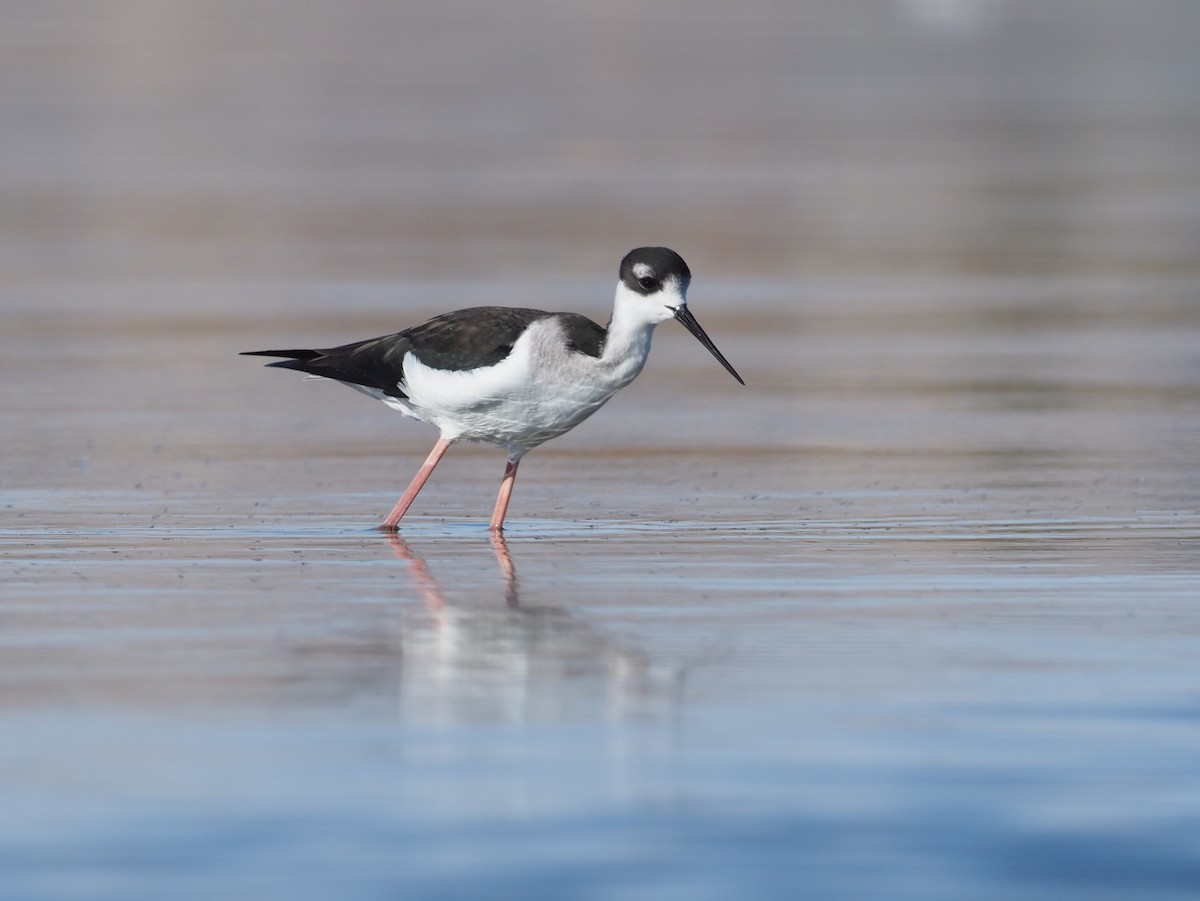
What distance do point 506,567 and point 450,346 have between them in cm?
143

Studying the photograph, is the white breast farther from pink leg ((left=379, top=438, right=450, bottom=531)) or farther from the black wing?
pink leg ((left=379, top=438, right=450, bottom=531))

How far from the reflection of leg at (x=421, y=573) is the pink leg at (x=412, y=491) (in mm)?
184

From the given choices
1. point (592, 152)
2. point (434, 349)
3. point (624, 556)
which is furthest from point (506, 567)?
point (592, 152)

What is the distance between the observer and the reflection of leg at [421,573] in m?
7.57

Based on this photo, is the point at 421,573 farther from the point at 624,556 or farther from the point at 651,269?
the point at 651,269

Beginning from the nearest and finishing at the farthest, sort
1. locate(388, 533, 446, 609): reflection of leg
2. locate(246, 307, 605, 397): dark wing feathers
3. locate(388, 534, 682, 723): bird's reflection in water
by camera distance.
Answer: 1. locate(388, 534, 682, 723): bird's reflection in water
2. locate(388, 533, 446, 609): reflection of leg
3. locate(246, 307, 605, 397): dark wing feathers

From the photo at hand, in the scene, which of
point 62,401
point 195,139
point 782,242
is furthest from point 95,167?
point 62,401

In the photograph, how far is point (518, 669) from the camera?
6.50 meters

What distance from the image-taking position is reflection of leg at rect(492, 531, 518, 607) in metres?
7.64

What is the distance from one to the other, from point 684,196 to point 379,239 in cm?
356

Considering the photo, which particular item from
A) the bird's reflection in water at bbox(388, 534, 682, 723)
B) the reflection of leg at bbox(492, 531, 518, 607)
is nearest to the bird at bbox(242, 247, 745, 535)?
the reflection of leg at bbox(492, 531, 518, 607)

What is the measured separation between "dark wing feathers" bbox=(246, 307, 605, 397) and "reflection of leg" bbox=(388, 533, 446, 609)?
797mm

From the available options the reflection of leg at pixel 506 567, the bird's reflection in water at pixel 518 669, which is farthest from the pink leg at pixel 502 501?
the bird's reflection in water at pixel 518 669

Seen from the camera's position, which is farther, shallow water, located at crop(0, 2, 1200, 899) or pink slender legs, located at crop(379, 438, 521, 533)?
pink slender legs, located at crop(379, 438, 521, 533)
